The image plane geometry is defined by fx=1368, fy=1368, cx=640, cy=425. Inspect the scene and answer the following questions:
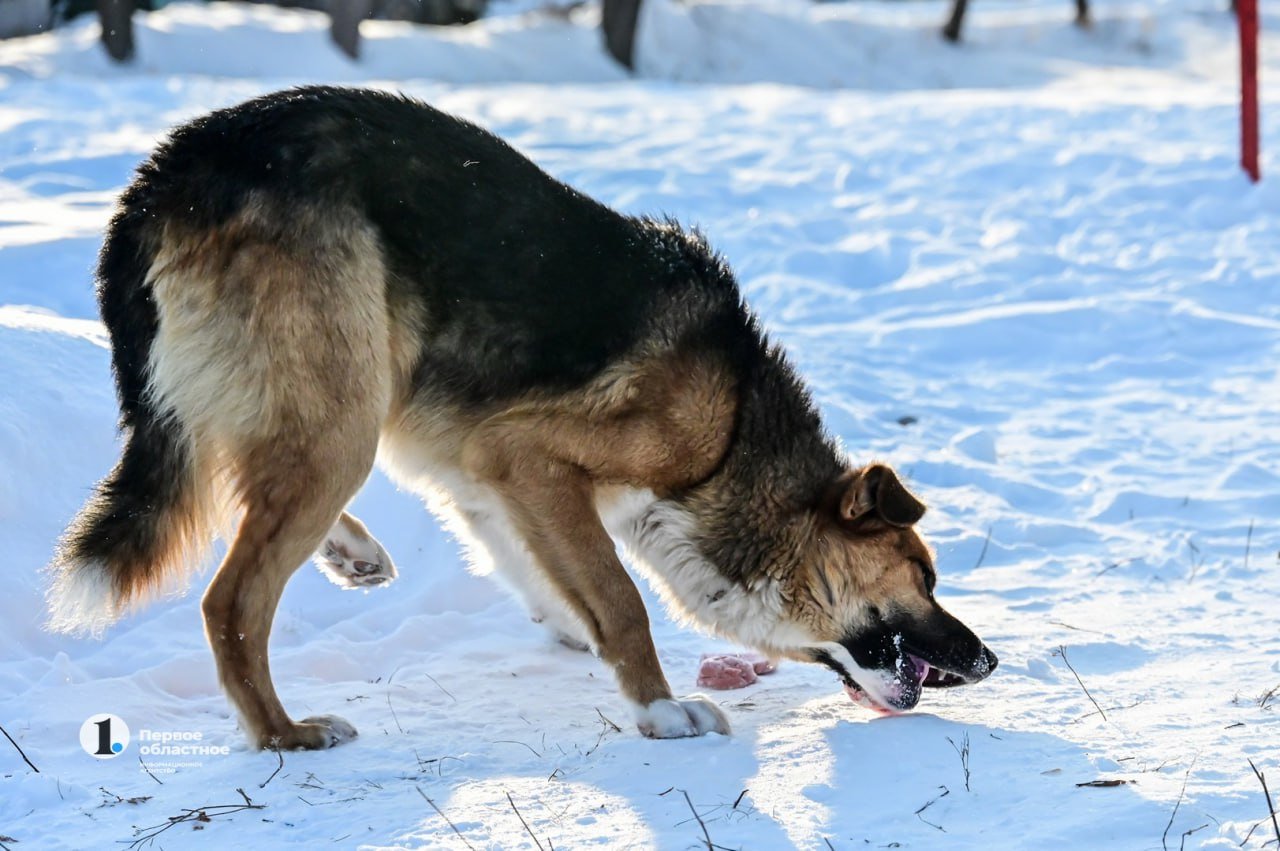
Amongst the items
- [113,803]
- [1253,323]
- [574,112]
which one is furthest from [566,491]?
[574,112]

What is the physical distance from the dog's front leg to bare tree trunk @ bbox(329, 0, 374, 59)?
1697cm

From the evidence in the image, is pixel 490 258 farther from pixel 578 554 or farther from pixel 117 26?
pixel 117 26

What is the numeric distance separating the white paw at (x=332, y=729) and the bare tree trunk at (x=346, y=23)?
683 inches

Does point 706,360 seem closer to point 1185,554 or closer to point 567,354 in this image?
point 567,354

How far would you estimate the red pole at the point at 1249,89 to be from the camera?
11734 millimetres

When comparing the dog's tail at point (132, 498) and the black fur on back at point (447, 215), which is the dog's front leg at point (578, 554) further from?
the dog's tail at point (132, 498)

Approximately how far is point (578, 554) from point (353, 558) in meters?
1.02

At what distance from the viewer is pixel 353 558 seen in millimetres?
4984

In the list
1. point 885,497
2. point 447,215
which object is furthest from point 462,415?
point 885,497

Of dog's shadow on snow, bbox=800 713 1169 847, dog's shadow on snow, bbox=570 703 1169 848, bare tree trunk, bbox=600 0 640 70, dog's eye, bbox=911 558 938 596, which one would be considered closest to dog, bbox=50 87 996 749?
dog's eye, bbox=911 558 938 596

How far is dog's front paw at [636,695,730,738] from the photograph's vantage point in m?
4.20

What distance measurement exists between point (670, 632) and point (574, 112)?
409 inches

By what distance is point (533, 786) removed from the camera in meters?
3.73

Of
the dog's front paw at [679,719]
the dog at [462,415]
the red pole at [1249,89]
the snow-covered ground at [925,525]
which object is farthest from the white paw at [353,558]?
the red pole at [1249,89]
